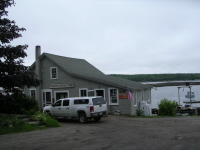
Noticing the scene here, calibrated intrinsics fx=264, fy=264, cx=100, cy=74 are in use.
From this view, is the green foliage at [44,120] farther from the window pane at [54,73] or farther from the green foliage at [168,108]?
the green foliage at [168,108]

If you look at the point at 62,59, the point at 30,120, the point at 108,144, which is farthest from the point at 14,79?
the point at 62,59

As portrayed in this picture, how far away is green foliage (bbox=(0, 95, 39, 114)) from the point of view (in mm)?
16297

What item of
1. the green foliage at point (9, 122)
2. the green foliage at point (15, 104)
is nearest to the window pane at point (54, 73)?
the green foliage at point (15, 104)

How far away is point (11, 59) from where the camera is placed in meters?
15.5

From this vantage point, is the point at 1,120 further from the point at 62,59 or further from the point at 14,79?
the point at 62,59

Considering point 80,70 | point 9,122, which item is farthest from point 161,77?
point 9,122

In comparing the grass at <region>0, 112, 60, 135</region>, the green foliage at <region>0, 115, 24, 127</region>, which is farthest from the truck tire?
the green foliage at <region>0, 115, 24, 127</region>

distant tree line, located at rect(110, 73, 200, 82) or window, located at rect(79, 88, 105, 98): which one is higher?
distant tree line, located at rect(110, 73, 200, 82)

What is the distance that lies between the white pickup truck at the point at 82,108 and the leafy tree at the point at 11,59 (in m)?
4.51

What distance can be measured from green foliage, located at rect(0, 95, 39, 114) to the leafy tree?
83cm

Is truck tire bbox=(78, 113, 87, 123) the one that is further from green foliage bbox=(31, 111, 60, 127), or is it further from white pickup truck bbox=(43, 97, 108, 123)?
green foliage bbox=(31, 111, 60, 127)

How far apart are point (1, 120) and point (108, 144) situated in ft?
24.4

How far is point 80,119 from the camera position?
Answer: 19.5m

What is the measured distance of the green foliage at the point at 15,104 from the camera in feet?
53.5
